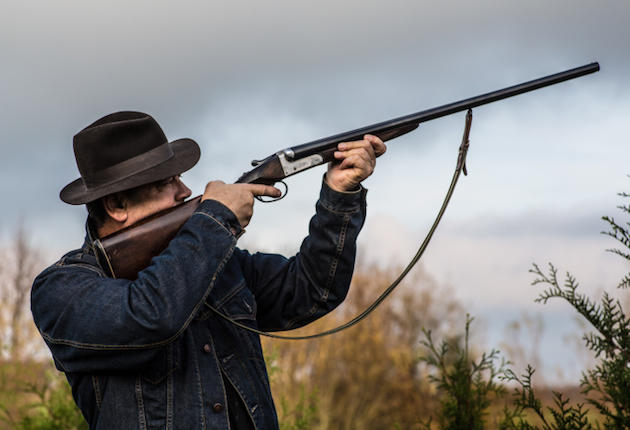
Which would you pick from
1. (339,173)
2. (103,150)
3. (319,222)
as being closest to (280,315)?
(319,222)

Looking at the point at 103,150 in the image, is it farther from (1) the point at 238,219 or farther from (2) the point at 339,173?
(2) the point at 339,173

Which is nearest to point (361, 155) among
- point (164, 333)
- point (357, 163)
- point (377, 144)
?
point (357, 163)

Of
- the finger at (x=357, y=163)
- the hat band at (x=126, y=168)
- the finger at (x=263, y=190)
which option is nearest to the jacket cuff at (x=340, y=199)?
the finger at (x=357, y=163)

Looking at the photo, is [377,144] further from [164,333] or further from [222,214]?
[164,333]

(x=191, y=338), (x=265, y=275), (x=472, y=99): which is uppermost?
(x=472, y=99)

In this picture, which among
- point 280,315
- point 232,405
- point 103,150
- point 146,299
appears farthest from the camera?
point 280,315

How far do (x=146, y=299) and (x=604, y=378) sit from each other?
2419 mm

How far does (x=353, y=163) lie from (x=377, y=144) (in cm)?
21

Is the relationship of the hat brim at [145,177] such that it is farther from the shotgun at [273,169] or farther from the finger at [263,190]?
the finger at [263,190]

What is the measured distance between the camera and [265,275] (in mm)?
3982

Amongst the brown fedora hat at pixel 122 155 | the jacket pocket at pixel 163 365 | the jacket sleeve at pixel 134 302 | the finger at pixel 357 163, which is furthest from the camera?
the finger at pixel 357 163

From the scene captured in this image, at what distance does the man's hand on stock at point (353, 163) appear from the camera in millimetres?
3682

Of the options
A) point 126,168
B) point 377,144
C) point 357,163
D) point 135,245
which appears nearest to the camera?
point 135,245

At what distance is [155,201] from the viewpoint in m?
3.55
